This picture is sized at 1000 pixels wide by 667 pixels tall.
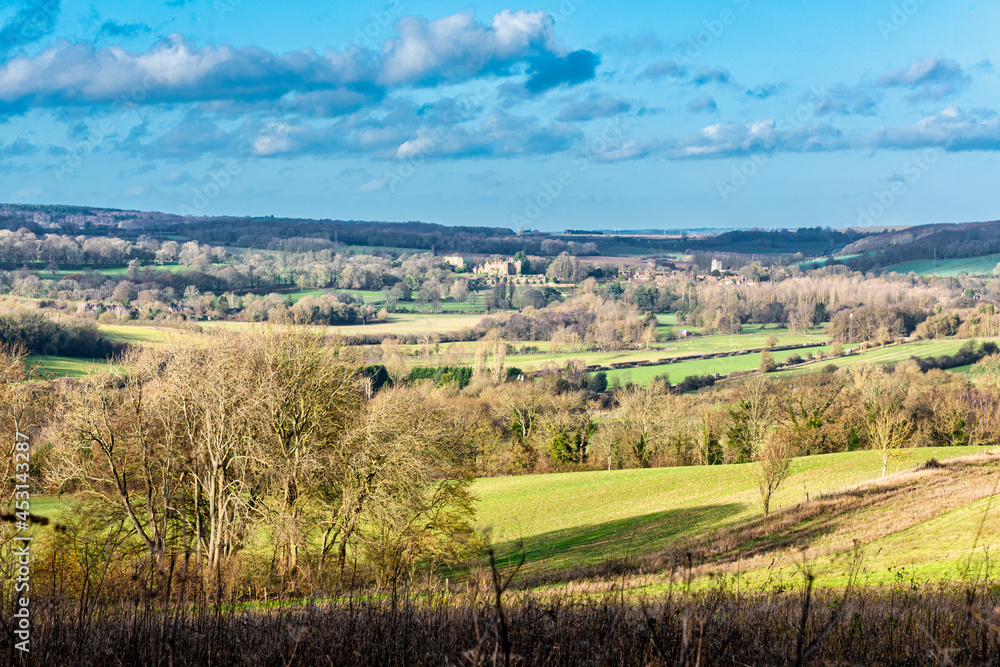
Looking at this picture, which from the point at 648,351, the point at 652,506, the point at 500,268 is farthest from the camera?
the point at 500,268

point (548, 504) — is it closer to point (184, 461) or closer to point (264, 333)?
point (264, 333)

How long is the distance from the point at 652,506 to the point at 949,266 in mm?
164452

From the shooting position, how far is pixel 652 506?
124 ft

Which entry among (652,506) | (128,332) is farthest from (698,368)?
(128,332)

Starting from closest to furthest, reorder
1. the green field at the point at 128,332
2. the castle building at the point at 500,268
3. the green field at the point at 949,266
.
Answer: the green field at the point at 128,332 < the castle building at the point at 500,268 < the green field at the point at 949,266

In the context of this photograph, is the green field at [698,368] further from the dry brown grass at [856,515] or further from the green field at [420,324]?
the dry brown grass at [856,515]

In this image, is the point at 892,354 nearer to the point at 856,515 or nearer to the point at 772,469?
the point at 772,469

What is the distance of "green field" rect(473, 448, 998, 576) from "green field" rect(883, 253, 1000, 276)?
140 meters

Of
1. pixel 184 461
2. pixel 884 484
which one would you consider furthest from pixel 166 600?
pixel 884 484

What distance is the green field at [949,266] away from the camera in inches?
6346

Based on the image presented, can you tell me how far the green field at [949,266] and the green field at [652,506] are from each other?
139617mm

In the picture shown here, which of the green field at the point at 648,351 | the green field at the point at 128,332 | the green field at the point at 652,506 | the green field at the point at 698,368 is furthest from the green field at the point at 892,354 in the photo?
the green field at the point at 128,332

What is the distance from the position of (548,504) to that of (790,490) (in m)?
13.3

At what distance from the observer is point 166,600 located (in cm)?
335
